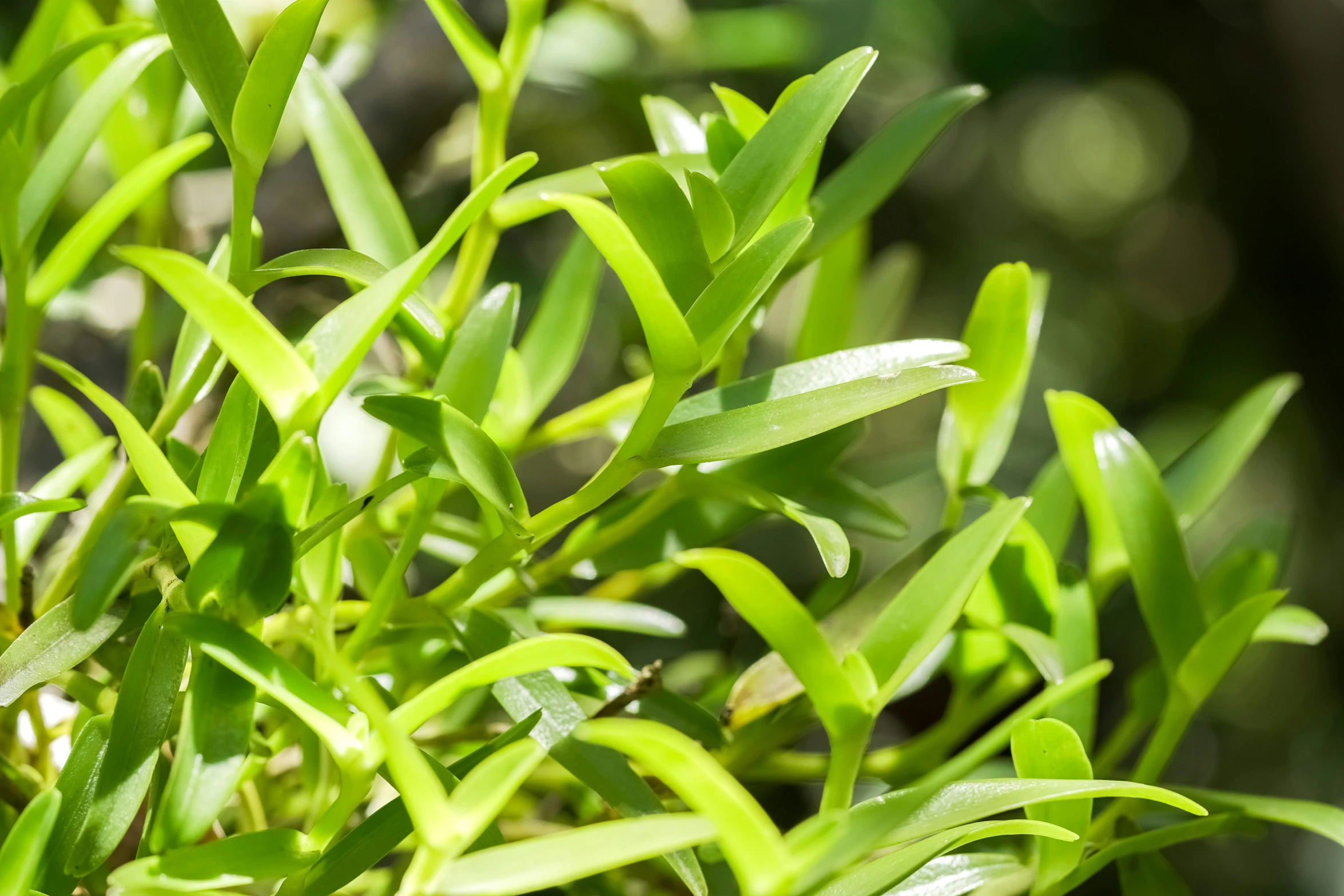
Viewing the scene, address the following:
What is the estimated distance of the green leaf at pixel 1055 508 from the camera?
311mm

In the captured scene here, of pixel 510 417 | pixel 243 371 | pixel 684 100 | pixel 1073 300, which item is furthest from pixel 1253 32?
pixel 243 371

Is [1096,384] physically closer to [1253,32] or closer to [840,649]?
[1253,32]

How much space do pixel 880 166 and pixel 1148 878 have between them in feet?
0.64

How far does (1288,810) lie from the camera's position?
24 centimetres

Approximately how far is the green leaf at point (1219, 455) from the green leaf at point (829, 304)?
116mm

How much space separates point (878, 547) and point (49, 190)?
2.32ft

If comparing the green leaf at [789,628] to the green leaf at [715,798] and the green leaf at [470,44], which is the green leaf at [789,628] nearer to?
the green leaf at [715,798]

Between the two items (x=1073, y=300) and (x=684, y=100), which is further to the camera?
(x=1073, y=300)

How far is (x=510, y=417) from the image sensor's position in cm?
30

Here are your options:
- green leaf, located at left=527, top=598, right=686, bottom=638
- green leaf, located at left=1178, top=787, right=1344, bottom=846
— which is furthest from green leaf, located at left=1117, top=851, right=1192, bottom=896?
green leaf, located at left=527, top=598, right=686, bottom=638

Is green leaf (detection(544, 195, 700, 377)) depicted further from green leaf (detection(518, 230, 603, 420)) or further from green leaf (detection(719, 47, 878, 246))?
green leaf (detection(518, 230, 603, 420))

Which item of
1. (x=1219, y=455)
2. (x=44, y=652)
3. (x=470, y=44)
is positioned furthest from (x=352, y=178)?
(x=1219, y=455)

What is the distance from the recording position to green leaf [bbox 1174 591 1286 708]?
9.2 inches

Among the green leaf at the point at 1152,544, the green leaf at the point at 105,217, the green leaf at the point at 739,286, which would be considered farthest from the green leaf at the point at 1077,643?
the green leaf at the point at 105,217
